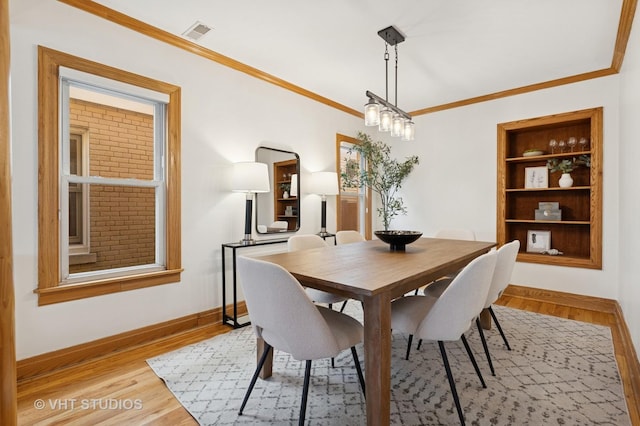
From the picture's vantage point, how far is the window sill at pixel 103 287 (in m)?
2.07

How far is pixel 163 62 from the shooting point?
263cm

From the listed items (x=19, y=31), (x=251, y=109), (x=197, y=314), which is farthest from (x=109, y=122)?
(x=197, y=314)

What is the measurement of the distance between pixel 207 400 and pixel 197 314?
1215 millimetres

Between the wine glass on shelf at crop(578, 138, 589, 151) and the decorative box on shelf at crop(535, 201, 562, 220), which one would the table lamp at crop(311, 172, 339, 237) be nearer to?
the decorative box on shelf at crop(535, 201, 562, 220)

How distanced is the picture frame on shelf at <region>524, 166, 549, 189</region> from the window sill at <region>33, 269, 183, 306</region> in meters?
4.16

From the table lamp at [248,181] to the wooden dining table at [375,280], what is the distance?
1080 millimetres

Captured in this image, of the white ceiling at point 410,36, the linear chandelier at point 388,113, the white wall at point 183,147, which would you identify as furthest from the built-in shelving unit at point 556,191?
the white wall at point 183,147

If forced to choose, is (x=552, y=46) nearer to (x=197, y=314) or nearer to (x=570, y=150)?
(x=570, y=150)

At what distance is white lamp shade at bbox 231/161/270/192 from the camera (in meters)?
2.95

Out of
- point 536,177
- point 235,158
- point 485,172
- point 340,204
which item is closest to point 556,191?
point 536,177

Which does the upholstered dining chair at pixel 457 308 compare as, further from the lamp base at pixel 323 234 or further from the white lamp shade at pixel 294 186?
the white lamp shade at pixel 294 186

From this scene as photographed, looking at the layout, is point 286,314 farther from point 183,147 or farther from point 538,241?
point 538,241

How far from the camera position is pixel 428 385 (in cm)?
189

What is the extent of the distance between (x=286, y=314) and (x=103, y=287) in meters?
1.76
